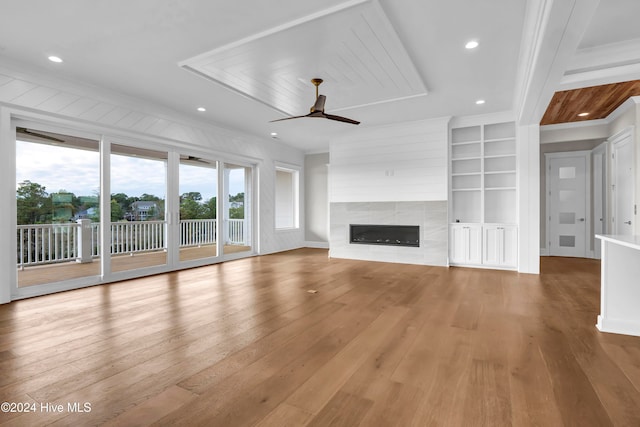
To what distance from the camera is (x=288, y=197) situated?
9.07 meters

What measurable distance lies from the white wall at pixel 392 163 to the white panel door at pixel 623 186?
286cm

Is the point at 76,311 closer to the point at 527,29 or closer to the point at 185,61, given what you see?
the point at 185,61

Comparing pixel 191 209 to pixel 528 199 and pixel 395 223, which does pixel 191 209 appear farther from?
pixel 528 199

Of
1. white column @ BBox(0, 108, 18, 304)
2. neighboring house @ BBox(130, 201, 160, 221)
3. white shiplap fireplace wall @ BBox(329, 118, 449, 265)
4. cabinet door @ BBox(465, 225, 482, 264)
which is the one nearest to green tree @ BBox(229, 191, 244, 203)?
neighboring house @ BBox(130, 201, 160, 221)

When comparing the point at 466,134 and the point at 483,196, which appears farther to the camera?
the point at 466,134

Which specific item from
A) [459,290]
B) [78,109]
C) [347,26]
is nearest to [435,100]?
[347,26]

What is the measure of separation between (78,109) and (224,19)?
2812 millimetres

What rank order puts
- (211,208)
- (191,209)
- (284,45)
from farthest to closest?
(211,208), (191,209), (284,45)

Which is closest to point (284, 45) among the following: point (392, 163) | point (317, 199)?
point (392, 163)

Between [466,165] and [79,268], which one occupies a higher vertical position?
[466,165]

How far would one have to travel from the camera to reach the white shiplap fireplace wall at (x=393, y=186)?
6.09 metres

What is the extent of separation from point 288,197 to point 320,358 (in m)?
7.04

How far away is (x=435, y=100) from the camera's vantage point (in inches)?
199

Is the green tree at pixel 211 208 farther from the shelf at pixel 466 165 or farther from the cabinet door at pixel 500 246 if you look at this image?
the cabinet door at pixel 500 246
